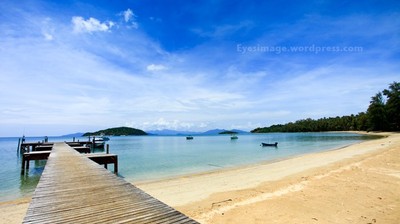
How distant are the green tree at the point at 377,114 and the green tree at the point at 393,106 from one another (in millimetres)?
1747

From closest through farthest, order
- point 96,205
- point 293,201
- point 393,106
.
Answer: point 96,205, point 293,201, point 393,106

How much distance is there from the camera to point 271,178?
14438 millimetres

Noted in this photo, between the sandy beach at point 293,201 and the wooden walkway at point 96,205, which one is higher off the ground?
the wooden walkway at point 96,205

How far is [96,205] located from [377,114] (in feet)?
343

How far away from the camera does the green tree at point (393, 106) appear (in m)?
79.8

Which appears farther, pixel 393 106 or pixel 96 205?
pixel 393 106

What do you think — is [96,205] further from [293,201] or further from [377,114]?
[377,114]

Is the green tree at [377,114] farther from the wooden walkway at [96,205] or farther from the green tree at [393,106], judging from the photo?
the wooden walkway at [96,205]

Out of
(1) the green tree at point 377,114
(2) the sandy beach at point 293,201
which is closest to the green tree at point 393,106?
(1) the green tree at point 377,114

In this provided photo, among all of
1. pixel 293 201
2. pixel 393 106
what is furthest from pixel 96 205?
pixel 393 106

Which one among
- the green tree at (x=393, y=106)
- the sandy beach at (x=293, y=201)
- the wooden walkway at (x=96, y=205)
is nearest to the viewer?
the wooden walkway at (x=96, y=205)

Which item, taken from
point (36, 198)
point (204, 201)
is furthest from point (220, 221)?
point (36, 198)

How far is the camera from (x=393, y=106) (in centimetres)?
8038

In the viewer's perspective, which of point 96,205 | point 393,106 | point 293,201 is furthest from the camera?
point 393,106
